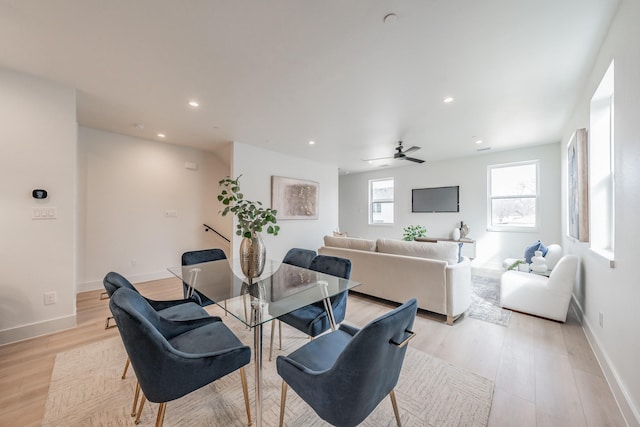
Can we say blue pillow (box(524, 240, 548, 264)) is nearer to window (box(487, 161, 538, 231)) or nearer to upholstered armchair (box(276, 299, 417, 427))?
window (box(487, 161, 538, 231))

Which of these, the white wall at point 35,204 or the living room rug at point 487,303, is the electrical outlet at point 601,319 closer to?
the living room rug at point 487,303

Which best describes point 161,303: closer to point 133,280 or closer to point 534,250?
point 133,280

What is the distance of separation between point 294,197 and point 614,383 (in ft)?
15.7

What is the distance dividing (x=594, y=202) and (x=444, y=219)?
376cm

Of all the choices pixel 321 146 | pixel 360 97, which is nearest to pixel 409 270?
pixel 360 97

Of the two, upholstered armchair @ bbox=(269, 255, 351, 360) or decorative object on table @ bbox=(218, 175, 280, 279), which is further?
decorative object on table @ bbox=(218, 175, 280, 279)

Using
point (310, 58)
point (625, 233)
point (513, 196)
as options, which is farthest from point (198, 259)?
point (513, 196)

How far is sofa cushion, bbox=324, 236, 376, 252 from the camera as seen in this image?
3.48m

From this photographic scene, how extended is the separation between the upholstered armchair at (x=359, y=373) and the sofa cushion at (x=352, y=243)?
2.31m

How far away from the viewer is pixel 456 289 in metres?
2.73

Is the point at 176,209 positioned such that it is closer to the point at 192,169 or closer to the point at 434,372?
the point at 192,169

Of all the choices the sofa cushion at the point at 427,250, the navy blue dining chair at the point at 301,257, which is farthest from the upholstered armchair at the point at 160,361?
the sofa cushion at the point at 427,250

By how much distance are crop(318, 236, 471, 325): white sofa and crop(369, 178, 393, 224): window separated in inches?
157

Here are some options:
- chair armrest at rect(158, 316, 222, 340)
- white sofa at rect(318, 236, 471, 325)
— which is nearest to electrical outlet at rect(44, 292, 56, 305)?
chair armrest at rect(158, 316, 222, 340)
